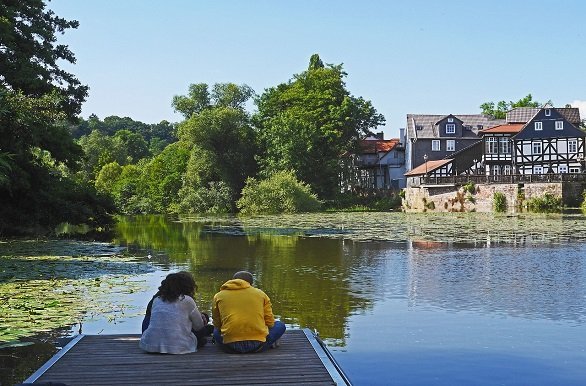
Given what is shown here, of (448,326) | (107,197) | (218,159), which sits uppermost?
(218,159)

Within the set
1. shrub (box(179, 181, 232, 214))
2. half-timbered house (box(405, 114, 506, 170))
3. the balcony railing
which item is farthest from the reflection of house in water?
half-timbered house (box(405, 114, 506, 170))

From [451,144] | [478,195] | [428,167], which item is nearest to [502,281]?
[478,195]

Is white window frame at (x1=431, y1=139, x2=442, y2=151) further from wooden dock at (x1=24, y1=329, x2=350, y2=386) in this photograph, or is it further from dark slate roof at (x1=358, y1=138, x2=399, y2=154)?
wooden dock at (x1=24, y1=329, x2=350, y2=386)

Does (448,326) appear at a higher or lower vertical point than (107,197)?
lower

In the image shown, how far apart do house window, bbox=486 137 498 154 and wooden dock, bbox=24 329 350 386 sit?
2548 inches

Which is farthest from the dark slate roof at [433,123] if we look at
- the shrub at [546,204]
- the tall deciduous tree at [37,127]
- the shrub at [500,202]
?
the tall deciduous tree at [37,127]

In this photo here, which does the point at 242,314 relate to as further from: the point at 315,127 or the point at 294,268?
the point at 315,127

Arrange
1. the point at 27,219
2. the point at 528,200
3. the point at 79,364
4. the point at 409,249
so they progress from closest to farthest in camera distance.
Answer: the point at 79,364 < the point at 409,249 < the point at 27,219 < the point at 528,200

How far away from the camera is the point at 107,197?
107 ft

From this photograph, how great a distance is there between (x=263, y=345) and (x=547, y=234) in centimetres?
2726

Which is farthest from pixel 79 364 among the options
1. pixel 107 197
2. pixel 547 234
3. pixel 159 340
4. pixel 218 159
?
pixel 218 159

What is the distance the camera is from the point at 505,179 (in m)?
61.6

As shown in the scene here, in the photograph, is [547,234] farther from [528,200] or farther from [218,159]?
[218,159]

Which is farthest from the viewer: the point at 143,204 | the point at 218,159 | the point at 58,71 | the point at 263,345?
the point at 143,204
